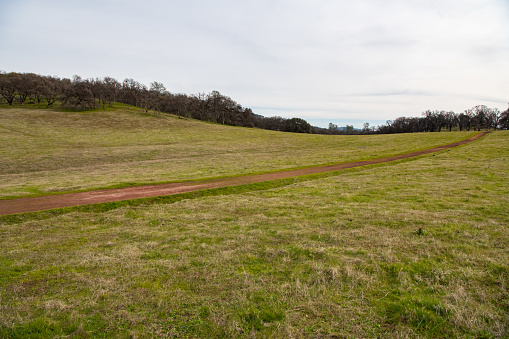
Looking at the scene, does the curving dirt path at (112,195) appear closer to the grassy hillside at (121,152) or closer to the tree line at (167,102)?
the grassy hillside at (121,152)

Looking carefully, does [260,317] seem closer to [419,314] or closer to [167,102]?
[419,314]

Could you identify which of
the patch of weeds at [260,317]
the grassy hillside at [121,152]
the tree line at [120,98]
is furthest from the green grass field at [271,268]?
the tree line at [120,98]

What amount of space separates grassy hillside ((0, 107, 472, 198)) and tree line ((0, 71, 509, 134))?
16.3 m

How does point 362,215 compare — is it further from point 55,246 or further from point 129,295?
point 55,246

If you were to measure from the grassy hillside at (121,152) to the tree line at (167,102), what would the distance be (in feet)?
53.5

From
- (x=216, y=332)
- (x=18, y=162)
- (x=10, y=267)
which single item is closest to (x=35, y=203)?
(x=10, y=267)

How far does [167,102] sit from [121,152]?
253 feet

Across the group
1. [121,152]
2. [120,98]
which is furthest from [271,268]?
[120,98]

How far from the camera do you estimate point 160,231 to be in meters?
10.6

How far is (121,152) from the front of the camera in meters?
41.7

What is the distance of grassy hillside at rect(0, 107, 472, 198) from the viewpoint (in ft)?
80.9

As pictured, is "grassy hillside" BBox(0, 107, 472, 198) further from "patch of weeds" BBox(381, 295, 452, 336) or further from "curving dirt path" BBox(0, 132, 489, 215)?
"patch of weeds" BBox(381, 295, 452, 336)

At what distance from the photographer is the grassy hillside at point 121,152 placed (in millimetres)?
24656

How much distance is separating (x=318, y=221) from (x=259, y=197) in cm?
601
